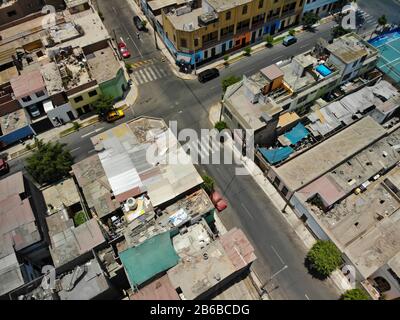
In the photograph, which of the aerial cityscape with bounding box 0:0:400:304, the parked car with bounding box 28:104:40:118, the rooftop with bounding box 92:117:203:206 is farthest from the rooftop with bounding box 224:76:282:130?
the parked car with bounding box 28:104:40:118

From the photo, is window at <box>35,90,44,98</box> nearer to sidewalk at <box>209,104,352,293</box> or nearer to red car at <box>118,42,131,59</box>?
red car at <box>118,42,131,59</box>

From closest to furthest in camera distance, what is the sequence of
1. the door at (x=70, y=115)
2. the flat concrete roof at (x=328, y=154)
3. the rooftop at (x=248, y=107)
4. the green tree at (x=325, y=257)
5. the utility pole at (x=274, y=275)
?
the green tree at (x=325, y=257) → the utility pole at (x=274, y=275) → the flat concrete roof at (x=328, y=154) → the rooftop at (x=248, y=107) → the door at (x=70, y=115)

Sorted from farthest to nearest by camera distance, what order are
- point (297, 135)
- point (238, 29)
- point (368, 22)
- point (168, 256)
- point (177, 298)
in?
point (368, 22)
point (238, 29)
point (297, 135)
point (168, 256)
point (177, 298)

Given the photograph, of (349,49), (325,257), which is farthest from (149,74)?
(325,257)

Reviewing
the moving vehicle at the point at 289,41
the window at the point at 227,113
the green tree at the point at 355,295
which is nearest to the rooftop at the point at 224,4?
the moving vehicle at the point at 289,41

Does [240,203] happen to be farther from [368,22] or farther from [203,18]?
[368,22]

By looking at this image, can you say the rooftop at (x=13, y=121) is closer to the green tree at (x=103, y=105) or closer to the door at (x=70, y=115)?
the door at (x=70, y=115)

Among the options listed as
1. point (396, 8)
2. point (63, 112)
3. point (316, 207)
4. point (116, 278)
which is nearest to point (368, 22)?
point (396, 8)
